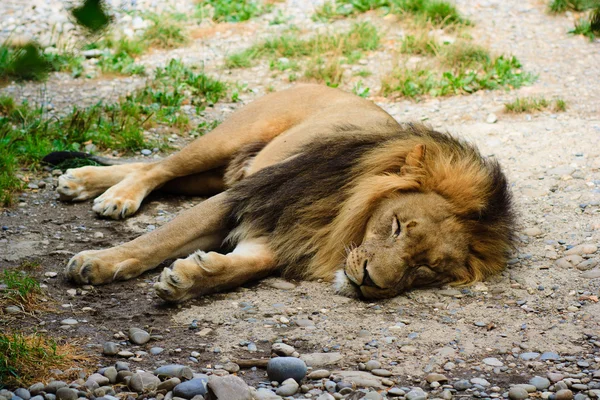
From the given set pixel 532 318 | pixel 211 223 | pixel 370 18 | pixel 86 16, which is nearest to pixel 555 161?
pixel 532 318

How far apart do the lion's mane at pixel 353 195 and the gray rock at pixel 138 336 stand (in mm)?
878

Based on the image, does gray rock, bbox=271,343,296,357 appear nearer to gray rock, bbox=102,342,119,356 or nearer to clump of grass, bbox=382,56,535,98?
gray rock, bbox=102,342,119,356

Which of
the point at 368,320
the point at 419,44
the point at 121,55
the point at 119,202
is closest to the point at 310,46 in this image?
the point at 419,44

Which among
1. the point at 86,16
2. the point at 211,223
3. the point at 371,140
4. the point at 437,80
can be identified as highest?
the point at 86,16

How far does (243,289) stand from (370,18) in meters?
5.53

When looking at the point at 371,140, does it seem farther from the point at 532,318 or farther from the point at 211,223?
the point at 532,318

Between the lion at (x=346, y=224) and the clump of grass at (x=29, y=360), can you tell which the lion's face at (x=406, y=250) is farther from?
the clump of grass at (x=29, y=360)

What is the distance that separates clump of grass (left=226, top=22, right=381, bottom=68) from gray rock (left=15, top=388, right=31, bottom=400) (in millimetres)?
5569

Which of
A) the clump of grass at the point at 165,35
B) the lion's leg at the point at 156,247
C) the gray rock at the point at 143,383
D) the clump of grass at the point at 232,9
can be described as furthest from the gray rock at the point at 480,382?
the clump of grass at the point at 232,9

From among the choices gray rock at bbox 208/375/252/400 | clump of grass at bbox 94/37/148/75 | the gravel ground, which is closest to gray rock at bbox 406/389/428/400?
the gravel ground

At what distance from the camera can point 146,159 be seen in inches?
211

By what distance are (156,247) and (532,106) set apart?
3801 mm

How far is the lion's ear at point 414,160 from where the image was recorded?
3.54 meters

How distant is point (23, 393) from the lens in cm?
234
